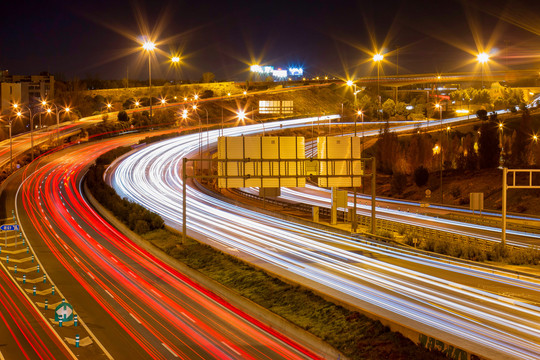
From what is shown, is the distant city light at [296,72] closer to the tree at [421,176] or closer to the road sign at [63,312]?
the tree at [421,176]

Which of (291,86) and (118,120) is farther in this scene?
(291,86)

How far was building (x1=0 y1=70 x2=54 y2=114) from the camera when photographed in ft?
398

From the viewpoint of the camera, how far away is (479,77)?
11838 centimetres

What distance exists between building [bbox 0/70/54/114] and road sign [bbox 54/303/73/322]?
105660 mm

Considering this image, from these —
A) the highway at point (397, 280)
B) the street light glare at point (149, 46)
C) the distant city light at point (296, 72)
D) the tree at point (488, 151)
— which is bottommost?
the highway at point (397, 280)

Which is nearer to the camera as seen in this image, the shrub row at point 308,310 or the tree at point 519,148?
the shrub row at point 308,310

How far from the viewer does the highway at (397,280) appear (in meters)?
16.9

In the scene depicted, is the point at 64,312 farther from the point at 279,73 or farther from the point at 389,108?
the point at 279,73

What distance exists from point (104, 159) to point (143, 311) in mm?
45497

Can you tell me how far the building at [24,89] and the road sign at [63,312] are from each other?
105660 mm

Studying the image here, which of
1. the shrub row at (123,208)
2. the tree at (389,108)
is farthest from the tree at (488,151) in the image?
the tree at (389,108)

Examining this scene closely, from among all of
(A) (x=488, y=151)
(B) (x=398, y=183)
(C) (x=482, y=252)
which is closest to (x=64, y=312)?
(C) (x=482, y=252)

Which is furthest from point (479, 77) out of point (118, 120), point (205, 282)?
point (205, 282)

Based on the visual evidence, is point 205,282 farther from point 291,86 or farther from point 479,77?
point 291,86
